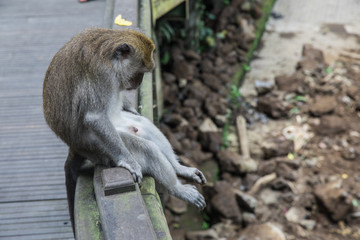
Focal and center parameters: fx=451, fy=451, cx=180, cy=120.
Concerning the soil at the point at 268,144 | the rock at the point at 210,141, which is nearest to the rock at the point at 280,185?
the soil at the point at 268,144

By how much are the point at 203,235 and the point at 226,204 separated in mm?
524

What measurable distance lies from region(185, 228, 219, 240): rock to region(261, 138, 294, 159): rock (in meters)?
1.96

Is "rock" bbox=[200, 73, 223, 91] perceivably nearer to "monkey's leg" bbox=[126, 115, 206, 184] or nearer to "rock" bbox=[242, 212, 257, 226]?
"rock" bbox=[242, 212, 257, 226]

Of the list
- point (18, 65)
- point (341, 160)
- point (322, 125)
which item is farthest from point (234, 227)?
point (18, 65)

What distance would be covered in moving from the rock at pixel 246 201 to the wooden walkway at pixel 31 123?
2.64 m

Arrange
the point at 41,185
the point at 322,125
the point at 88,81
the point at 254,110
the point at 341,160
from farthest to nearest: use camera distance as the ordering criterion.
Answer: the point at 254,110 → the point at 322,125 → the point at 341,160 → the point at 41,185 → the point at 88,81

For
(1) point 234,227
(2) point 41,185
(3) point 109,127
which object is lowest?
(1) point 234,227

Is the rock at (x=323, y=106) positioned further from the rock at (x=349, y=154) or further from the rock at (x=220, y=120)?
the rock at (x=220, y=120)

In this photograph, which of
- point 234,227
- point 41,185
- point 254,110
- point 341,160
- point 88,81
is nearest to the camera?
point 88,81

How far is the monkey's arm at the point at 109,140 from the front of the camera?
288 cm

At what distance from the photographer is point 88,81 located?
9.51ft

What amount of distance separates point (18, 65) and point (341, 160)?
4.93 m

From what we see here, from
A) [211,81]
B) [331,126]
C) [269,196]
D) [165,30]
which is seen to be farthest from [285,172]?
[165,30]

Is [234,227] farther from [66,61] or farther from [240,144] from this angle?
[66,61]
